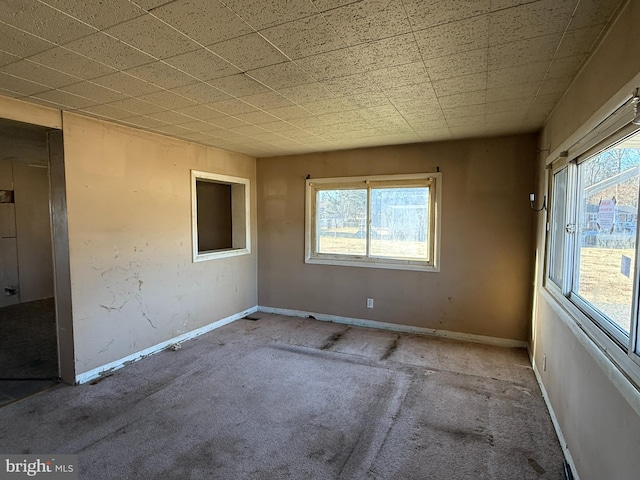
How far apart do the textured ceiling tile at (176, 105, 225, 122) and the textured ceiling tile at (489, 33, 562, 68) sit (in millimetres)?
2156

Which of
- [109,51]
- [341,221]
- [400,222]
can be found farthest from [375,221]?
[109,51]

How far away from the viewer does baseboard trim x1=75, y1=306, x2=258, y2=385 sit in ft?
10.4

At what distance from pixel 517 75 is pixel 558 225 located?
134 centimetres

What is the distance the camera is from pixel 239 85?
7.86 feet

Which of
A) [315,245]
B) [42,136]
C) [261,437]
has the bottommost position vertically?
[261,437]

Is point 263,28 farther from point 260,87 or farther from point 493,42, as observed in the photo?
point 493,42

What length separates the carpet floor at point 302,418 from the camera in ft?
6.77

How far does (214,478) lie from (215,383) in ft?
3.88

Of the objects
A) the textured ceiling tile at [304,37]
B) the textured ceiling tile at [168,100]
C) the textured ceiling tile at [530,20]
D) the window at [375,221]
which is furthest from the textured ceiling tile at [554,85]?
the textured ceiling tile at [168,100]

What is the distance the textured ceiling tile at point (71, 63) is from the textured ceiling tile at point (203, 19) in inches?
29.5

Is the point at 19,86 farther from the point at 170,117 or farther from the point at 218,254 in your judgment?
the point at 218,254

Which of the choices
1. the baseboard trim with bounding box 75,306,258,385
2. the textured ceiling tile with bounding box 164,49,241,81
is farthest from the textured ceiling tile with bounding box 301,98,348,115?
the baseboard trim with bounding box 75,306,258,385

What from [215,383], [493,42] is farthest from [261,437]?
[493,42]

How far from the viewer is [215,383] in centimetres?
309
